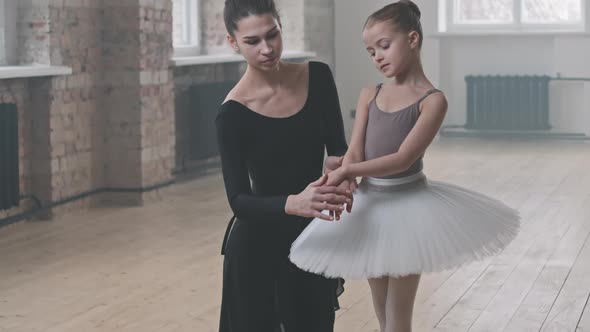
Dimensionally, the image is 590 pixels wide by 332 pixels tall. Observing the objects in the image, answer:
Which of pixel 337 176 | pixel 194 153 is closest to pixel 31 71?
pixel 194 153

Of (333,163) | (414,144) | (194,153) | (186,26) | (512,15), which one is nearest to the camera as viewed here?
(333,163)

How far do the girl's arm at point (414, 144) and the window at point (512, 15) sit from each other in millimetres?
9781

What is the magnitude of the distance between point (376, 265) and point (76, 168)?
5.21 m

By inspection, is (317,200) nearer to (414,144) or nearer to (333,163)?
(333,163)

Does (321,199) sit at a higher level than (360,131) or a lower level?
lower

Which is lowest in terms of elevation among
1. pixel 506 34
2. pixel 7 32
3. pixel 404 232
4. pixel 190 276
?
pixel 190 276

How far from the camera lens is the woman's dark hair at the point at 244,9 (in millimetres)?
2387

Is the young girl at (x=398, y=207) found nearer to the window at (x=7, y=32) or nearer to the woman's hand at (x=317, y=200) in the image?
the woman's hand at (x=317, y=200)

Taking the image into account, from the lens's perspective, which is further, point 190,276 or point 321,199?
point 190,276

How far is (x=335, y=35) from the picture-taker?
12766mm

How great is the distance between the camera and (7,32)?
710 cm

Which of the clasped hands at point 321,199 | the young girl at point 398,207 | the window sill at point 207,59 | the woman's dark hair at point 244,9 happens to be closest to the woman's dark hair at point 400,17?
the young girl at point 398,207

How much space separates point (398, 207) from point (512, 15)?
33.3ft

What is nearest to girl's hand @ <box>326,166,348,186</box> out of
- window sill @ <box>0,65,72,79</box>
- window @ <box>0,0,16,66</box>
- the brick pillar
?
window sill @ <box>0,65,72,79</box>
